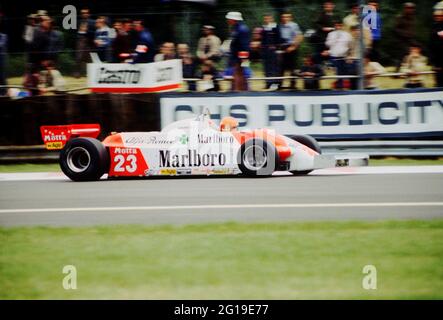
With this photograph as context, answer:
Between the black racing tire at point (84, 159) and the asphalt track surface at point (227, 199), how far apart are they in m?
0.15

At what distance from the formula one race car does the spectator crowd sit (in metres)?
2.85

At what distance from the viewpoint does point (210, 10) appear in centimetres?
1453

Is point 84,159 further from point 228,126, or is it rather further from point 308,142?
point 308,142

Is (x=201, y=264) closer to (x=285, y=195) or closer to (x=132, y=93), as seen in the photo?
(x=285, y=195)

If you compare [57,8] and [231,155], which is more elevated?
[57,8]

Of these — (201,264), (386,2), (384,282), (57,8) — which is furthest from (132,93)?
(384,282)

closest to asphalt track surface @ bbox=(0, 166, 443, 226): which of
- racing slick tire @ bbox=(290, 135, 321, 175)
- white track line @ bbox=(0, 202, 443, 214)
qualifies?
white track line @ bbox=(0, 202, 443, 214)

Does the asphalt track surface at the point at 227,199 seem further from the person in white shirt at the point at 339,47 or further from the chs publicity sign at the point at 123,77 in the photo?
the chs publicity sign at the point at 123,77

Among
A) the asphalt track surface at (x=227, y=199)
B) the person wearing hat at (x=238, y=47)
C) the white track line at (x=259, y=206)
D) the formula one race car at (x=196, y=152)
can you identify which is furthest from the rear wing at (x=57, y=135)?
the person wearing hat at (x=238, y=47)

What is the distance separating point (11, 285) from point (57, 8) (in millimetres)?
9824

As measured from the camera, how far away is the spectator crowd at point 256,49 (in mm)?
13945

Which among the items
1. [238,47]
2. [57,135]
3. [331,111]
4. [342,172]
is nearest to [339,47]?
[331,111]

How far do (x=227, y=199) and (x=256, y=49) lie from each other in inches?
197

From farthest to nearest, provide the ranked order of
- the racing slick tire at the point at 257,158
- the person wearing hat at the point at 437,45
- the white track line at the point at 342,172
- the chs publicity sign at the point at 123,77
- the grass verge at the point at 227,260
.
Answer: the chs publicity sign at the point at 123,77
the person wearing hat at the point at 437,45
the white track line at the point at 342,172
the racing slick tire at the point at 257,158
the grass verge at the point at 227,260
